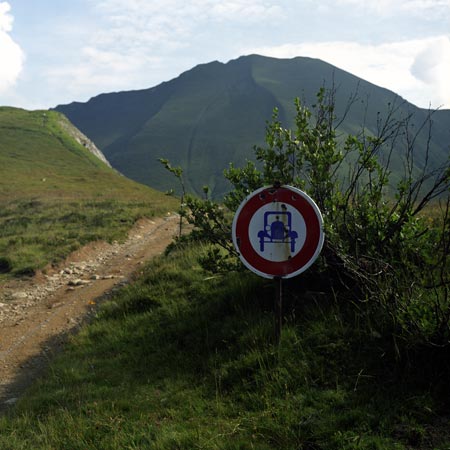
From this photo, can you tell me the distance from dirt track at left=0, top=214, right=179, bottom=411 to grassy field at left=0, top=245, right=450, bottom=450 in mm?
953

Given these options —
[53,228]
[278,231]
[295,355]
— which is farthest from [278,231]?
[53,228]

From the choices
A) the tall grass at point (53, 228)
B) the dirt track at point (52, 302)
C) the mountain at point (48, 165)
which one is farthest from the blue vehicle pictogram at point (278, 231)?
the mountain at point (48, 165)

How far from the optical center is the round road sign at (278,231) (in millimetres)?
4695

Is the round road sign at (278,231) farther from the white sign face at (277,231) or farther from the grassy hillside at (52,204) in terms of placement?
the grassy hillside at (52,204)

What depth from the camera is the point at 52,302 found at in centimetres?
1116

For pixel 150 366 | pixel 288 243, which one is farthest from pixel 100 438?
pixel 288 243

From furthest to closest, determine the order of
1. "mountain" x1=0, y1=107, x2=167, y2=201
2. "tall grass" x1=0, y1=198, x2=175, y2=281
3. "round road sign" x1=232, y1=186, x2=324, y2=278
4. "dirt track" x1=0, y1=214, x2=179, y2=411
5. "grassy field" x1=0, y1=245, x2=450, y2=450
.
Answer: "mountain" x1=0, y1=107, x2=167, y2=201, "tall grass" x1=0, y1=198, x2=175, y2=281, "dirt track" x1=0, y1=214, x2=179, y2=411, "round road sign" x1=232, y1=186, x2=324, y2=278, "grassy field" x1=0, y1=245, x2=450, y2=450

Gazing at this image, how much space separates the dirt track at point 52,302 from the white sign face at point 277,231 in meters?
4.12

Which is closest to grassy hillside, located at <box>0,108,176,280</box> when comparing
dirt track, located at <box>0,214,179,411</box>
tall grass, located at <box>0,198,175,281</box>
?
tall grass, located at <box>0,198,175,281</box>

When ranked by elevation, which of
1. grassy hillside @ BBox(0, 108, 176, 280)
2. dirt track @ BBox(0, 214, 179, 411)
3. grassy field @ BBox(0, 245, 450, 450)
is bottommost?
dirt track @ BBox(0, 214, 179, 411)

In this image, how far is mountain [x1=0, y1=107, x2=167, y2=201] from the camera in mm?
43238

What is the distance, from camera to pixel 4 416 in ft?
17.7

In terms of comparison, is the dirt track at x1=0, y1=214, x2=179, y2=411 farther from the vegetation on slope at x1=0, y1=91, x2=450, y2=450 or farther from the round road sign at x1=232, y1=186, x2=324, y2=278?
the round road sign at x1=232, y1=186, x2=324, y2=278

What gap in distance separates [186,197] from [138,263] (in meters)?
7.84
